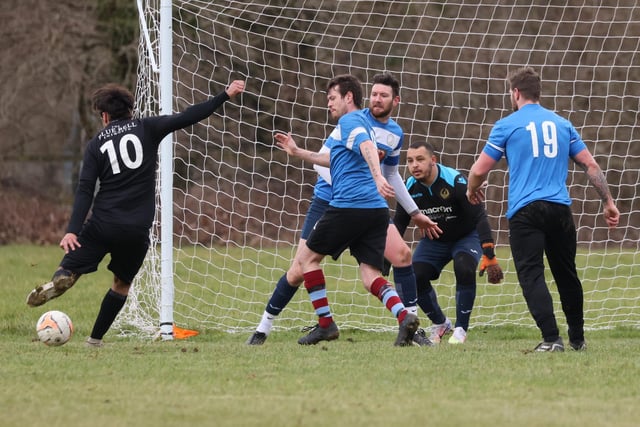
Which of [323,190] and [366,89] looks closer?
[323,190]

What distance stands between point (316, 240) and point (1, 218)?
18175 millimetres

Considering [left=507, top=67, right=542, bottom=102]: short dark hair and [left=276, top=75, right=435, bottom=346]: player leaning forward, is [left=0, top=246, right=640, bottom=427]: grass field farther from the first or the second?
[left=507, top=67, right=542, bottom=102]: short dark hair

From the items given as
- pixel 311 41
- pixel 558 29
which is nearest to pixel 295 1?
pixel 311 41

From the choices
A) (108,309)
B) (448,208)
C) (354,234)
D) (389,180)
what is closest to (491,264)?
(448,208)

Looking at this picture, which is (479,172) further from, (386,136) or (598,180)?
(386,136)

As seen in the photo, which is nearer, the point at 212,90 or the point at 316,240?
the point at 316,240

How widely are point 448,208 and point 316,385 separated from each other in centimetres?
337

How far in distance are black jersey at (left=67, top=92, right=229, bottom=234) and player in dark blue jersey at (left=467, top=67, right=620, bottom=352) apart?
201 centimetres

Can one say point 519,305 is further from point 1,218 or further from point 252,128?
point 1,218

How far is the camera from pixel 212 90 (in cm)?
1415

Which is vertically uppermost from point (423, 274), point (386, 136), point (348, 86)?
point (348, 86)

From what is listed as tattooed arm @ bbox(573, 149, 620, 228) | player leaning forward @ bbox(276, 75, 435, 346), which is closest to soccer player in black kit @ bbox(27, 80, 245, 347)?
player leaning forward @ bbox(276, 75, 435, 346)

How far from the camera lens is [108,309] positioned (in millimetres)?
8094

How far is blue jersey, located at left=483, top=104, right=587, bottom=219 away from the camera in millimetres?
7258
